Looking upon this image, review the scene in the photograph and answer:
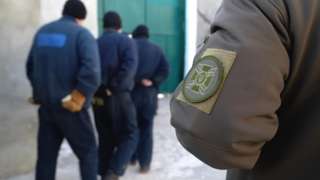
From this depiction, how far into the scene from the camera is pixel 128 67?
457cm

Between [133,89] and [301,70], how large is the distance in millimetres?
3977

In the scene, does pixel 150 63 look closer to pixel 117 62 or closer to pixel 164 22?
pixel 117 62

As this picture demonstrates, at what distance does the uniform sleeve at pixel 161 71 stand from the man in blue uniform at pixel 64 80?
51.8 inches

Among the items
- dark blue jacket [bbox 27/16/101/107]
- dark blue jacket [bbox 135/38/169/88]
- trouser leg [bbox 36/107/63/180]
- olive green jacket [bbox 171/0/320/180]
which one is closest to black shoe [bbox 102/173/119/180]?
trouser leg [bbox 36/107/63/180]

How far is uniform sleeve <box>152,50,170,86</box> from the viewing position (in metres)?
5.16

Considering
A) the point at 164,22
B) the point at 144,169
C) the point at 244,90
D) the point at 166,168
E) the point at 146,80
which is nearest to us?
the point at 244,90

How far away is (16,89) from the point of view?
4938 mm

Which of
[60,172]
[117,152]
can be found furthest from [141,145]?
[60,172]

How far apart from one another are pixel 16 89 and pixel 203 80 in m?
4.09

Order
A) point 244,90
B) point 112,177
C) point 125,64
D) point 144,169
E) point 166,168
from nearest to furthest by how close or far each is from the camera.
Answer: point 244,90 → point 125,64 → point 112,177 → point 144,169 → point 166,168

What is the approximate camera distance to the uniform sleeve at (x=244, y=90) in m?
1.08

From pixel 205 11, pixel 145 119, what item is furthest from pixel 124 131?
pixel 205 11

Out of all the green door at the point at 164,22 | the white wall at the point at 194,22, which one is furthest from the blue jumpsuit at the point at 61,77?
the white wall at the point at 194,22

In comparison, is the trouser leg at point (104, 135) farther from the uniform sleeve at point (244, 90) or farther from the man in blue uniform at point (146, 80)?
the uniform sleeve at point (244, 90)
